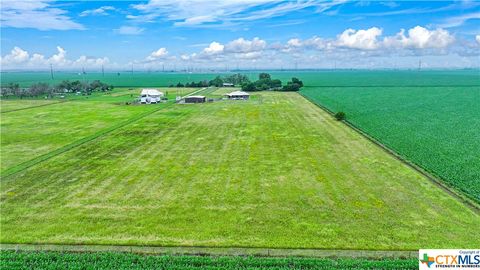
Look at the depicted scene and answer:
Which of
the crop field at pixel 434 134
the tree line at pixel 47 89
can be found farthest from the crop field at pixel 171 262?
the tree line at pixel 47 89

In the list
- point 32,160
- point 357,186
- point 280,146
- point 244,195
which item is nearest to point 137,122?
point 32,160

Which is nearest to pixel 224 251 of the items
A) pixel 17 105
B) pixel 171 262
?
pixel 171 262

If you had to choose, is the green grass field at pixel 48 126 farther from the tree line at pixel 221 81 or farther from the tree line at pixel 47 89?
the tree line at pixel 221 81

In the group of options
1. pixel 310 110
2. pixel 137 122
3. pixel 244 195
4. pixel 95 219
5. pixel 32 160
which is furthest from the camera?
pixel 310 110

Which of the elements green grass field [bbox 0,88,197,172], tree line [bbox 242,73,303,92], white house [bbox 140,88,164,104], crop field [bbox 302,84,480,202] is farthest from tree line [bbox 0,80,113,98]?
crop field [bbox 302,84,480,202]

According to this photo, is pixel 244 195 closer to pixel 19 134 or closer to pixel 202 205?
pixel 202 205

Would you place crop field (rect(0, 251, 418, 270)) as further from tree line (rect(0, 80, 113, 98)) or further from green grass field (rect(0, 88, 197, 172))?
tree line (rect(0, 80, 113, 98))
